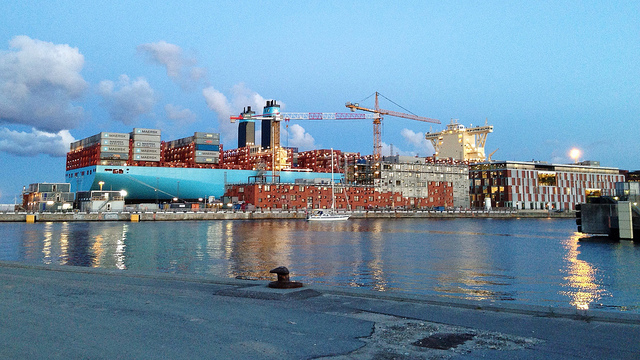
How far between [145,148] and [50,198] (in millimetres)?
31886

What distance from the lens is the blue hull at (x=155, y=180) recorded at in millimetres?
132375

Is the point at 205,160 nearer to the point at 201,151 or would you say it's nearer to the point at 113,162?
the point at 201,151

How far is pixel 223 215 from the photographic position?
112562mm

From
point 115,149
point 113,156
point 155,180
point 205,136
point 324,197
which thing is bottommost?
point 324,197

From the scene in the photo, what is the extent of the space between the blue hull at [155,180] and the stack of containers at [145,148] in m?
5.57

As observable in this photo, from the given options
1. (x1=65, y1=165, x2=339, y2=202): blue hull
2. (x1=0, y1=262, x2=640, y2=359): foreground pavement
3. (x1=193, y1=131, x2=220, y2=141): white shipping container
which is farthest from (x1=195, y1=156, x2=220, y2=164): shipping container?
(x1=0, y1=262, x2=640, y2=359): foreground pavement

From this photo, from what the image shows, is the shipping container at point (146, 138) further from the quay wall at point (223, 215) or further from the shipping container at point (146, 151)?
the quay wall at point (223, 215)

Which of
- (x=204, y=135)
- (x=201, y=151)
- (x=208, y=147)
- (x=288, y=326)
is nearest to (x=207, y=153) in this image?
(x=201, y=151)

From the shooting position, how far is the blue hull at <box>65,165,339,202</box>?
434ft

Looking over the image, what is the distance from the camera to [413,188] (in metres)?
162

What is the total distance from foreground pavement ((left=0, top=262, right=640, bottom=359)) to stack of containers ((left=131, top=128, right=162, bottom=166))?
137 meters

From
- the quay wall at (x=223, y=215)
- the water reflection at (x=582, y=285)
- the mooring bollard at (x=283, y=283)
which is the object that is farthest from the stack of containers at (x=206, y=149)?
the mooring bollard at (x=283, y=283)

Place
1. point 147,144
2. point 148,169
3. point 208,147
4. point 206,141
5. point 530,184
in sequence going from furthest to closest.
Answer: point 530,184
point 206,141
point 208,147
point 147,144
point 148,169

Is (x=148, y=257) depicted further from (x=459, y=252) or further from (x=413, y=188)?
(x=413, y=188)
